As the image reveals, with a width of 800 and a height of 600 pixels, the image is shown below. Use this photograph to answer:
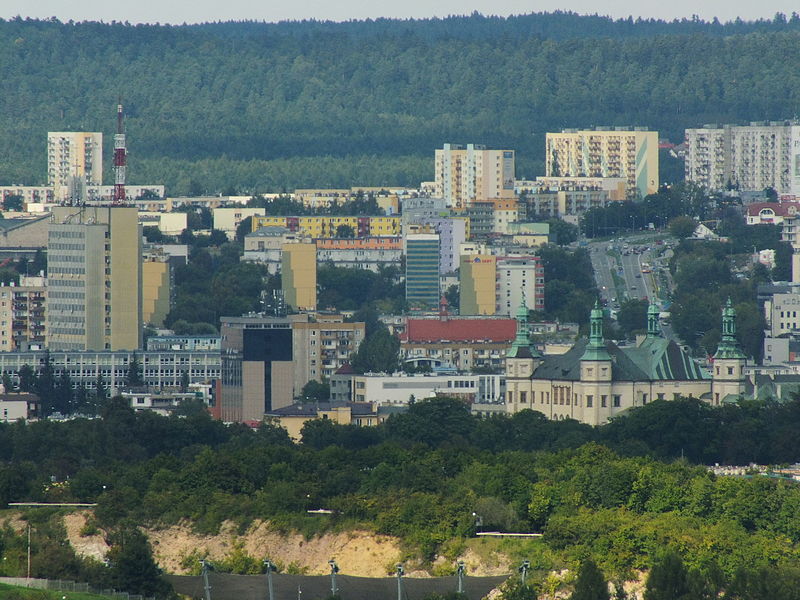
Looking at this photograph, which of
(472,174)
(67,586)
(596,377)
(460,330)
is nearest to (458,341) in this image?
(460,330)

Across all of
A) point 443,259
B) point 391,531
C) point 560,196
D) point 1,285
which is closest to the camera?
point 391,531

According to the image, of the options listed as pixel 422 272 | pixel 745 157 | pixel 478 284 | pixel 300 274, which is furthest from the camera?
pixel 745 157

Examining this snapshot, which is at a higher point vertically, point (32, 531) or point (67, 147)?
point (67, 147)

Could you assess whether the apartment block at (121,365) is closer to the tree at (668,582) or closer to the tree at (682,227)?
the tree at (682,227)

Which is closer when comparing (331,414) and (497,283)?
(331,414)

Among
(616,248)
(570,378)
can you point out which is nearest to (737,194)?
(616,248)

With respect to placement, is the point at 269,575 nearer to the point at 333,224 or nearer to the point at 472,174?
the point at 333,224

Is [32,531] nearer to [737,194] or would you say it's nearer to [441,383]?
[441,383]
